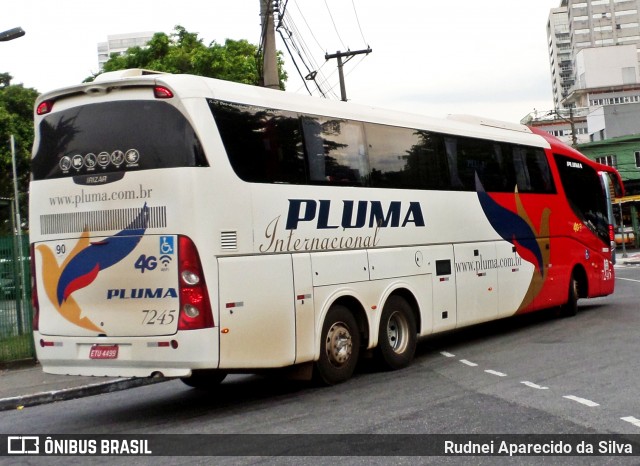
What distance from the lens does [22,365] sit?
1396 centimetres

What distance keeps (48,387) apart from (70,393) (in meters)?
0.60

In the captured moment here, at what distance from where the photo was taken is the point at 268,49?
17.7 metres

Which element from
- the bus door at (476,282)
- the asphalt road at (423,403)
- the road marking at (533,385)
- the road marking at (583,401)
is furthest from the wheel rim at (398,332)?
the road marking at (583,401)

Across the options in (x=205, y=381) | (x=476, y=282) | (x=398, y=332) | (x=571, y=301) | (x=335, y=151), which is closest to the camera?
(x=335, y=151)

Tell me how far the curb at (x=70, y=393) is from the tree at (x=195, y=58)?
23895 millimetres

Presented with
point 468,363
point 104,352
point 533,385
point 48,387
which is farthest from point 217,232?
point 468,363

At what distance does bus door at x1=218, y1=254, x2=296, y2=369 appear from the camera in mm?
8648

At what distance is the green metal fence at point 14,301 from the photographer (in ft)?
45.1

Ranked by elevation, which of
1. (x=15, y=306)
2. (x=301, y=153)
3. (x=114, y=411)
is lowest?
(x=114, y=411)

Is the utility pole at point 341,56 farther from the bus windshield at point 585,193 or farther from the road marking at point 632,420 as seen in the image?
the road marking at point 632,420

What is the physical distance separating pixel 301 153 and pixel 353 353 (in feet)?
8.33

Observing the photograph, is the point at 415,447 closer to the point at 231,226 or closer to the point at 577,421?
the point at 577,421

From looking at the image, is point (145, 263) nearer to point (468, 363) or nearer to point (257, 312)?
point (257, 312)

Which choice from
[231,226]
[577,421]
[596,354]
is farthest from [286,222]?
[596,354]
